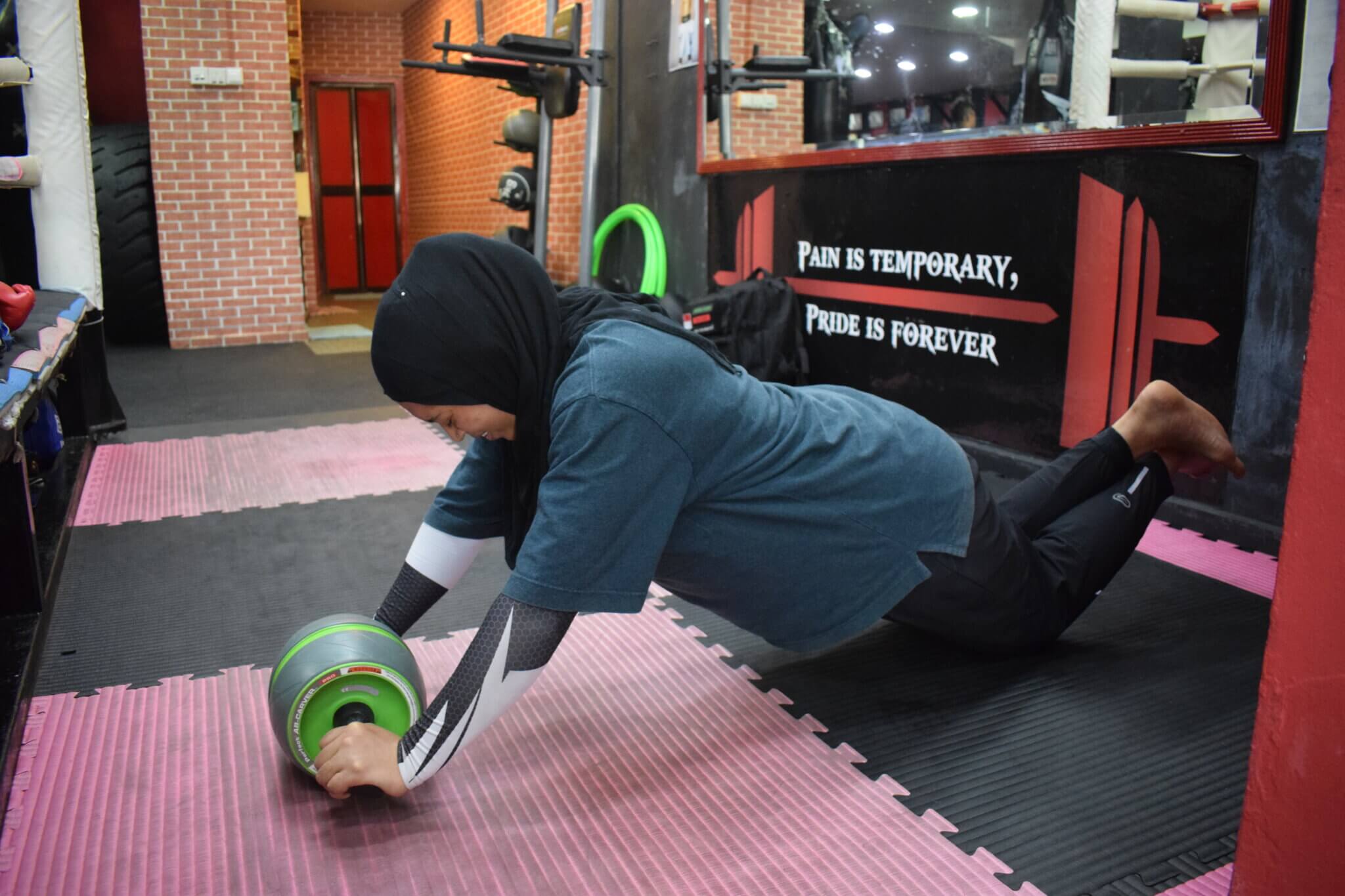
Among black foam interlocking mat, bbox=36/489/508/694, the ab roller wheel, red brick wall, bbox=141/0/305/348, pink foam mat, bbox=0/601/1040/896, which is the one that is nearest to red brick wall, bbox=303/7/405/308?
red brick wall, bbox=141/0/305/348

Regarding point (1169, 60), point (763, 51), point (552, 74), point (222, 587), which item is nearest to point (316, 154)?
point (552, 74)

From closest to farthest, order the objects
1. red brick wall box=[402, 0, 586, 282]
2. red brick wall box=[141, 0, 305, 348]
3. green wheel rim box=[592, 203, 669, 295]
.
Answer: green wheel rim box=[592, 203, 669, 295] < red brick wall box=[141, 0, 305, 348] < red brick wall box=[402, 0, 586, 282]

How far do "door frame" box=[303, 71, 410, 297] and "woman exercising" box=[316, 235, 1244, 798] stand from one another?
9000mm

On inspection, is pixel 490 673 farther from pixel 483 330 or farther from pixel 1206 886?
pixel 1206 886

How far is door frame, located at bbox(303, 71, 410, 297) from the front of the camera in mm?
10281

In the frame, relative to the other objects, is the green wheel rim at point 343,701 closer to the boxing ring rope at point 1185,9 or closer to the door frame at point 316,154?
the boxing ring rope at point 1185,9

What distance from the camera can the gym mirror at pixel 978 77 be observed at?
106 inches

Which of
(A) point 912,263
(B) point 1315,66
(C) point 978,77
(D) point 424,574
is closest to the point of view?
(D) point 424,574

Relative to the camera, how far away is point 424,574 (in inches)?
65.1

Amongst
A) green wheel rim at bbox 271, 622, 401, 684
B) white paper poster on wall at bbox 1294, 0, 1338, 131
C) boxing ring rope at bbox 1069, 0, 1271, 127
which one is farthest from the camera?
boxing ring rope at bbox 1069, 0, 1271, 127

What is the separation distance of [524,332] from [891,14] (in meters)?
4.27

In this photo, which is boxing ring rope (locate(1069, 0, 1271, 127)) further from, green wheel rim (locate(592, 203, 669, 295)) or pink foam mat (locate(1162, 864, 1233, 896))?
green wheel rim (locate(592, 203, 669, 295))

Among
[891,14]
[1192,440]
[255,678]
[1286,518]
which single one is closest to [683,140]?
[891,14]

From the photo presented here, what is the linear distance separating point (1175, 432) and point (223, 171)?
18.9 ft
